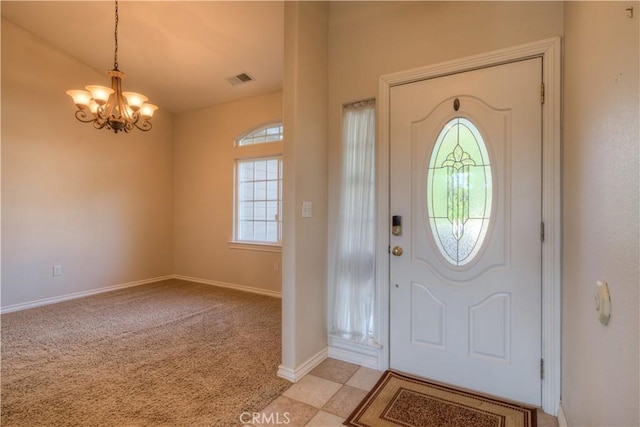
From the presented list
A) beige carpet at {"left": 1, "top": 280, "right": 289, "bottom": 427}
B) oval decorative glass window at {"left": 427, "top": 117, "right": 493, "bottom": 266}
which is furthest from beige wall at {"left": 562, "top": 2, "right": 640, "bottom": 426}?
beige carpet at {"left": 1, "top": 280, "right": 289, "bottom": 427}

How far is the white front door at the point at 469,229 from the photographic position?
1937 millimetres

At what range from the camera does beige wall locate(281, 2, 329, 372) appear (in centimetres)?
227

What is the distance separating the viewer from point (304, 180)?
235 centimetres

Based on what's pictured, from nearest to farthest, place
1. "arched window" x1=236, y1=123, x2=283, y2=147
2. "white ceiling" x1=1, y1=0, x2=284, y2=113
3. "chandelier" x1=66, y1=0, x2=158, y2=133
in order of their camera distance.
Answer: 1. "chandelier" x1=66, y1=0, x2=158, y2=133
2. "white ceiling" x1=1, y1=0, x2=284, y2=113
3. "arched window" x1=236, y1=123, x2=283, y2=147

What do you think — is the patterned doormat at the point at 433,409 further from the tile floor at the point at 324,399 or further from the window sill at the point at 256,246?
the window sill at the point at 256,246

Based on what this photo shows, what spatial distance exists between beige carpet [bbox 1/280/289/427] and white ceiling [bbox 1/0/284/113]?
9.84 feet

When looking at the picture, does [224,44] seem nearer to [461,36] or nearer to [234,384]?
[461,36]

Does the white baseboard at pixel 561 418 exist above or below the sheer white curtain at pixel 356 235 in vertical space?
below

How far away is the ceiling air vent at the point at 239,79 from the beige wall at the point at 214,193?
38 centimetres

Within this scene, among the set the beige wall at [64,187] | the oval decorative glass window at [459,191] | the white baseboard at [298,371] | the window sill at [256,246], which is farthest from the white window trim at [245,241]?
the oval decorative glass window at [459,191]

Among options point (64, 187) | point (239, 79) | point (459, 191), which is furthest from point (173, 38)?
point (459, 191)

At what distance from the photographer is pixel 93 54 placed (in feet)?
13.6

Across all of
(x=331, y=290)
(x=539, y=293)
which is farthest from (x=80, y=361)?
(x=539, y=293)

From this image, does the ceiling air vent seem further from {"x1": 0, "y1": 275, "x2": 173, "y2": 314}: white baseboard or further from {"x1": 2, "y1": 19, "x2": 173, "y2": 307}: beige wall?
{"x1": 0, "y1": 275, "x2": 173, "y2": 314}: white baseboard
